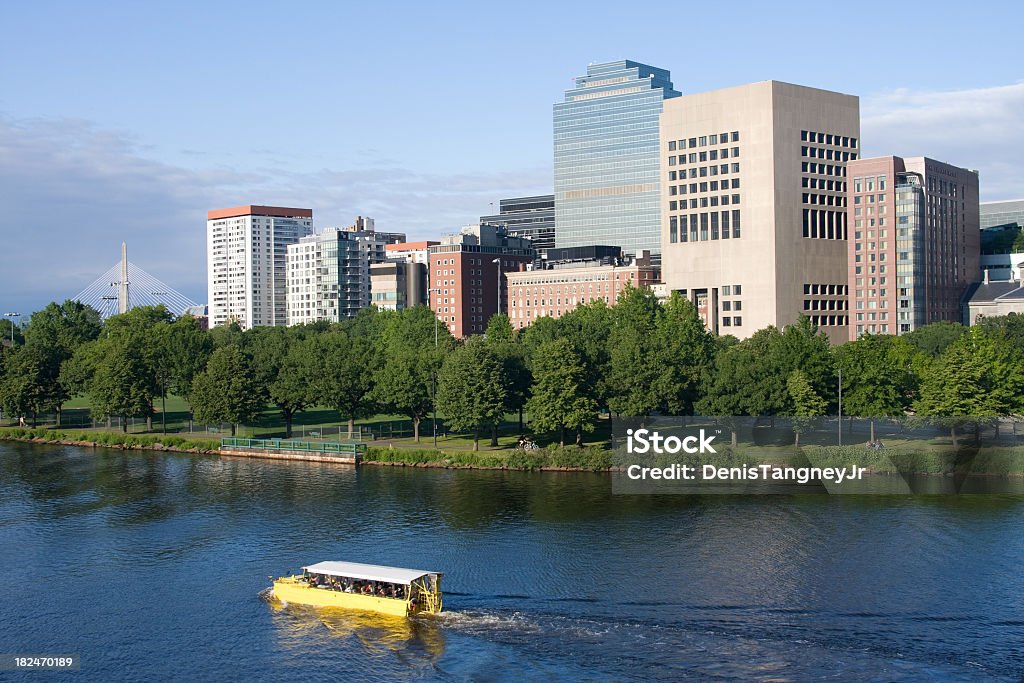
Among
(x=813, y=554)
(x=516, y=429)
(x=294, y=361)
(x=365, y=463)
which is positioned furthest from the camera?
(x=294, y=361)

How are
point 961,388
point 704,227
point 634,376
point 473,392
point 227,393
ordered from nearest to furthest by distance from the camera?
point 961,388
point 473,392
point 634,376
point 227,393
point 704,227

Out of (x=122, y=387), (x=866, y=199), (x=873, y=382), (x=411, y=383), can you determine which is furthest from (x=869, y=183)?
(x=122, y=387)

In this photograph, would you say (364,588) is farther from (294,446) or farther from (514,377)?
(294,446)

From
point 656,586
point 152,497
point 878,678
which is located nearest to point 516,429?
point 152,497

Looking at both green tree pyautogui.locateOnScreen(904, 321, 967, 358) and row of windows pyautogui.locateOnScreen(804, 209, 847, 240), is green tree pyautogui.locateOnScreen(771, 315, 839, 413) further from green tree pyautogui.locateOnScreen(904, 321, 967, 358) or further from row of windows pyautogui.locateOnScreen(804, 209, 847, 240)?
row of windows pyautogui.locateOnScreen(804, 209, 847, 240)

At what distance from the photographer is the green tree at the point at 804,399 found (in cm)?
8906

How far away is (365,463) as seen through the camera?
92938mm

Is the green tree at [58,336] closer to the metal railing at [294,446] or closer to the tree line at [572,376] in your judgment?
the tree line at [572,376]

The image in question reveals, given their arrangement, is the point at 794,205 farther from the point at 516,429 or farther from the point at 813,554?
the point at 813,554

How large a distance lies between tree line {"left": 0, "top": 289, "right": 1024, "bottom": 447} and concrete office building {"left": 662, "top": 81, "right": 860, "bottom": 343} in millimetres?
32877

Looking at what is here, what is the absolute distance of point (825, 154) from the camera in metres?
164

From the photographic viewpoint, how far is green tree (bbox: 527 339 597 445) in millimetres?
90625

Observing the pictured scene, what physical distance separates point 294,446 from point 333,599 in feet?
171

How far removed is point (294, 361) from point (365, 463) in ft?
77.6
